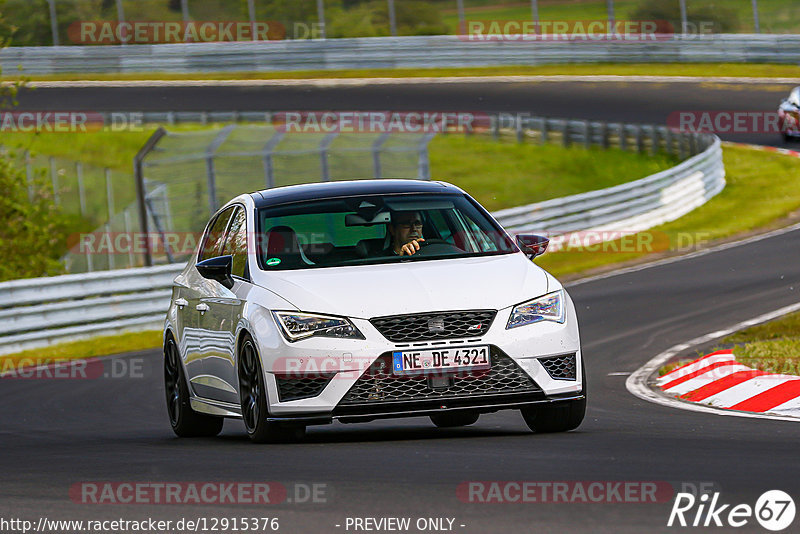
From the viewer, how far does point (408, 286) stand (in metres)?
8.34

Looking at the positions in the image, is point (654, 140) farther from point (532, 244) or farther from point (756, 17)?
point (532, 244)

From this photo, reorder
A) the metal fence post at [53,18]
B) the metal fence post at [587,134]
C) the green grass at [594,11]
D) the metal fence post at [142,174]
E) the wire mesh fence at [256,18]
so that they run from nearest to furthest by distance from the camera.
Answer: the metal fence post at [142,174]
the metal fence post at [587,134]
the green grass at [594,11]
the wire mesh fence at [256,18]
the metal fence post at [53,18]

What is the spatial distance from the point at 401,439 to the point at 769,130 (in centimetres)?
2997

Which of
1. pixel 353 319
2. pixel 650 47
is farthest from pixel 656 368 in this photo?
pixel 650 47

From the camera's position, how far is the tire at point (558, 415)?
8.72 metres

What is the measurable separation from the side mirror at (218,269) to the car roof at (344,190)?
1.53ft

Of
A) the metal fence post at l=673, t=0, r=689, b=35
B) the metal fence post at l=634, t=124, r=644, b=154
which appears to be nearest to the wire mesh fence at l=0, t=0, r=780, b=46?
the metal fence post at l=673, t=0, r=689, b=35

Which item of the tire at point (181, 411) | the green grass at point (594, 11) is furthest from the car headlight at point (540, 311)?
the green grass at point (594, 11)

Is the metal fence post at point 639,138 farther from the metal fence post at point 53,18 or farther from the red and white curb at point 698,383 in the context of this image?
the metal fence post at point 53,18

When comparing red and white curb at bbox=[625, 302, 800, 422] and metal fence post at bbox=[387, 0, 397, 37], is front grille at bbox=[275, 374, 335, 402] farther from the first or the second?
metal fence post at bbox=[387, 0, 397, 37]

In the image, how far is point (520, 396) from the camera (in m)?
8.40

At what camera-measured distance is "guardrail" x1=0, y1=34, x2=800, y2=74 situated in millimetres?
45688

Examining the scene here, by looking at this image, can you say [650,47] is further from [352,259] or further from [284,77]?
[352,259]

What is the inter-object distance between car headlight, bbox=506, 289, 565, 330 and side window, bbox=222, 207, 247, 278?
1.82 meters
